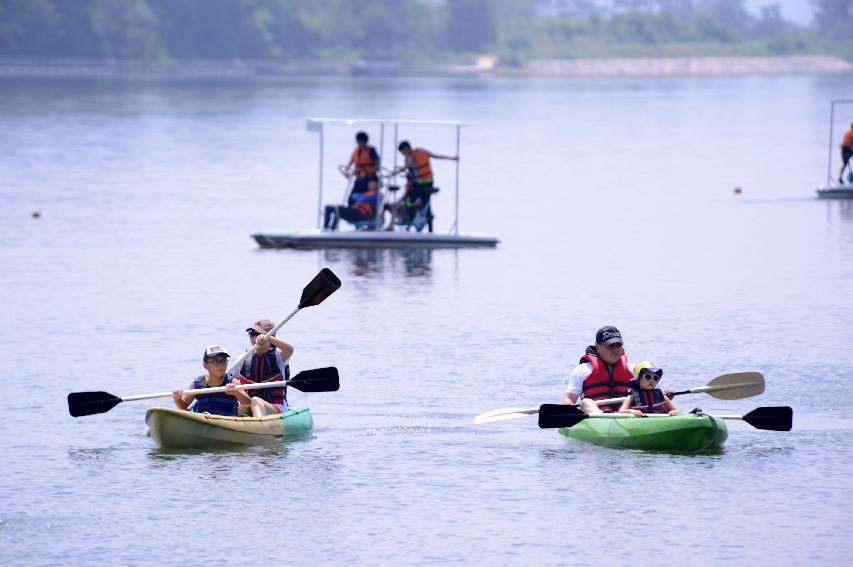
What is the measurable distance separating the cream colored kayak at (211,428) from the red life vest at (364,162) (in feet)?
58.7

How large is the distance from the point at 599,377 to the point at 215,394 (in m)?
4.73

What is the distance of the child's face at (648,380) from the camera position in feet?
70.0

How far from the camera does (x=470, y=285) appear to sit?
38.0 meters

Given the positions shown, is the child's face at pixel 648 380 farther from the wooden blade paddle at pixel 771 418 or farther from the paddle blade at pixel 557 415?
the wooden blade paddle at pixel 771 418

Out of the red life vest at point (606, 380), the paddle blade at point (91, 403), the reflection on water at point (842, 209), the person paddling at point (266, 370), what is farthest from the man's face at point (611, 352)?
the reflection on water at point (842, 209)

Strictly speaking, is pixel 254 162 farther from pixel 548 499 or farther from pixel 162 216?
pixel 548 499

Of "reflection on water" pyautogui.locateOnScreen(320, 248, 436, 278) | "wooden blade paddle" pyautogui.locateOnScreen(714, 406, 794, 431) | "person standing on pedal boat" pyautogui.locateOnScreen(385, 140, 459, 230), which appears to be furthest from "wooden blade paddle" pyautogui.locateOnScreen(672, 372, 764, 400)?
"person standing on pedal boat" pyautogui.locateOnScreen(385, 140, 459, 230)

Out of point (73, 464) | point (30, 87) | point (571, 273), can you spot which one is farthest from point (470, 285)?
point (30, 87)

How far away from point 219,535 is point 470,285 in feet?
64.3

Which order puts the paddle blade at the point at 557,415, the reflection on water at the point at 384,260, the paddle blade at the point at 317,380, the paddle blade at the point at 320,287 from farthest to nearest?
the reflection on water at the point at 384,260 < the paddle blade at the point at 320,287 < the paddle blade at the point at 317,380 < the paddle blade at the point at 557,415

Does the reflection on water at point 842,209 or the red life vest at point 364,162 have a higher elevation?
the red life vest at point 364,162

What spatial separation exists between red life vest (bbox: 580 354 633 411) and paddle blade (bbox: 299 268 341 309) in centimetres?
395

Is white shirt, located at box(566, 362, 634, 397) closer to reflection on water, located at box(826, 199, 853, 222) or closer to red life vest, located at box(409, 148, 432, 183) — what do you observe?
red life vest, located at box(409, 148, 432, 183)

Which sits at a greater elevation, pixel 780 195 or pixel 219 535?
pixel 780 195
